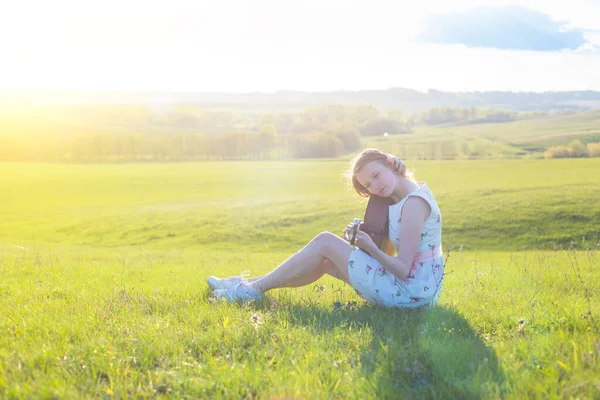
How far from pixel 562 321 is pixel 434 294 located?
3.82 ft

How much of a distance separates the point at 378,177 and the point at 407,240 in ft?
2.23

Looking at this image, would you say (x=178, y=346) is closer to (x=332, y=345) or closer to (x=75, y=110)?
(x=332, y=345)

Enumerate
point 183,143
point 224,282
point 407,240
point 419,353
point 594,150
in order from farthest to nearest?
point 183,143, point 594,150, point 224,282, point 407,240, point 419,353

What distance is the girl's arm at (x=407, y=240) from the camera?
486 cm

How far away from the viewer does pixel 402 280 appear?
16.9 feet

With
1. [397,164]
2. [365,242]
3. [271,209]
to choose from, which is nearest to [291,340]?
[365,242]

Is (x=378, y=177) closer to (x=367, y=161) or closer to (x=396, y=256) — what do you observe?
(x=367, y=161)

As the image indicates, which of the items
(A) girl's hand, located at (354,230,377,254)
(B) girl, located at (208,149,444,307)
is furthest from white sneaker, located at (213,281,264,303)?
(A) girl's hand, located at (354,230,377,254)

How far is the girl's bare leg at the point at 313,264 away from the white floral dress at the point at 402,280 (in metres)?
0.13

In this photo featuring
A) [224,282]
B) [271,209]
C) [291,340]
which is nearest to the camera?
[291,340]

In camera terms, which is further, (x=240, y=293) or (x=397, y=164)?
(x=240, y=293)

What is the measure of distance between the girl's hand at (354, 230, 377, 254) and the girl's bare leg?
0.86ft

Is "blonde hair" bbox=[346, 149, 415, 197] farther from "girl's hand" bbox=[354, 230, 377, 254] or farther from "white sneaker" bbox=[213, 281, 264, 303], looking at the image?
"white sneaker" bbox=[213, 281, 264, 303]

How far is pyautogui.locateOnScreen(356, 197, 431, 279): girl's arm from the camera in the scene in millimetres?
4863
